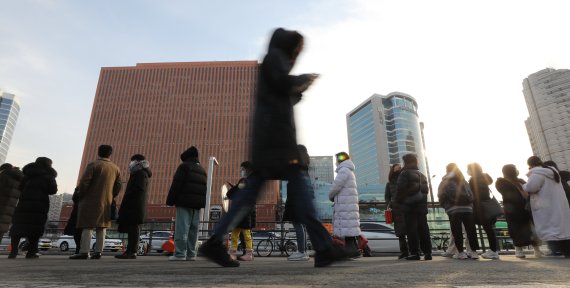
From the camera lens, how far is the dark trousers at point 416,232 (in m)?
5.32

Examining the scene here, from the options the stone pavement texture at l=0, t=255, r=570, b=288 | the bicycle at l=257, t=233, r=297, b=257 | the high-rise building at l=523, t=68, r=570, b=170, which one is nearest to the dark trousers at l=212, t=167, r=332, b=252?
the stone pavement texture at l=0, t=255, r=570, b=288

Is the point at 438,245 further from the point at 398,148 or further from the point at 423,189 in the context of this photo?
the point at 398,148

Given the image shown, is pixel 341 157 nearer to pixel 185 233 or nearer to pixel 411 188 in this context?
pixel 411 188

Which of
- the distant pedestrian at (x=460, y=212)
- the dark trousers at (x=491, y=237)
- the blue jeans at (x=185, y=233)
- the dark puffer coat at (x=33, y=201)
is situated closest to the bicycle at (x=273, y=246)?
the blue jeans at (x=185, y=233)

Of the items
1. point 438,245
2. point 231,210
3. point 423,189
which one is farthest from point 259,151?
point 438,245

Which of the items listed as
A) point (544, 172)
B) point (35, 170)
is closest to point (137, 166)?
point (35, 170)

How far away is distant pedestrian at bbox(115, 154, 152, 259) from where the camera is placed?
19.3 feet

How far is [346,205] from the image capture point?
6.04 m

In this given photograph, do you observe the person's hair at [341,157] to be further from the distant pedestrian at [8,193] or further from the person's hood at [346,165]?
the distant pedestrian at [8,193]

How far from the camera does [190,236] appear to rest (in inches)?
218

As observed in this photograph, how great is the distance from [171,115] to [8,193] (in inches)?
3741

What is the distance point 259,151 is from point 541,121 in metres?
113

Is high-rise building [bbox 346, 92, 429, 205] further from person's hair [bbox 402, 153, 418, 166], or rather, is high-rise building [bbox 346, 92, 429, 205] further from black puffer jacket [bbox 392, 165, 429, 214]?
black puffer jacket [bbox 392, 165, 429, 214]

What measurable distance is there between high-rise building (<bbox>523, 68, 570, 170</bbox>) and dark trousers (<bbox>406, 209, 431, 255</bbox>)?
4058 inches
